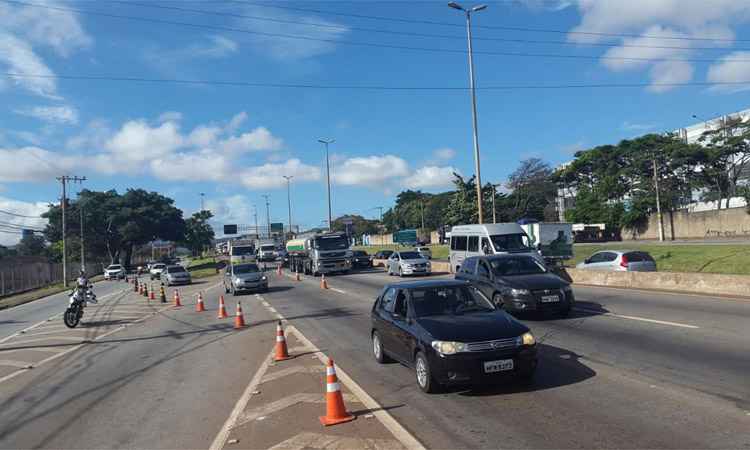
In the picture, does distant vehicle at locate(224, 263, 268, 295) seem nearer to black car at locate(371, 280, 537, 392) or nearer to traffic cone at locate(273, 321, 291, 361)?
traffic cone at locate(273, 321, 291, 361)

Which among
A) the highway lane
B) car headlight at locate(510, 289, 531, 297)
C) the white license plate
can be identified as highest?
car headlight at locate(510, 289, 531, 297)

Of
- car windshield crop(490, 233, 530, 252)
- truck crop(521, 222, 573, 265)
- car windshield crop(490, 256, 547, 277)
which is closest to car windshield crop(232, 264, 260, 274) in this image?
car windshield crop(490, 233, 530, 252)

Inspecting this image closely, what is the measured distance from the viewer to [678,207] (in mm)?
73500

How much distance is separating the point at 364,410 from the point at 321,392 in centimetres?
125

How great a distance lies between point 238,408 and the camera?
7.53 meters

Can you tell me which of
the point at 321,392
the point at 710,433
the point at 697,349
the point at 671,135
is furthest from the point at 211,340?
the point at 671,135

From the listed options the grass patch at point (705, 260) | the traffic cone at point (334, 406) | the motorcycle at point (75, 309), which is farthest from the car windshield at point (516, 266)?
the grass patch at point (705, 260)

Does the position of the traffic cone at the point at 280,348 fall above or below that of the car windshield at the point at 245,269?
below

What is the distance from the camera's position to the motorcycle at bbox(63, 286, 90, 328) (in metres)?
18.3

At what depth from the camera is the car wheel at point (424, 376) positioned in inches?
291

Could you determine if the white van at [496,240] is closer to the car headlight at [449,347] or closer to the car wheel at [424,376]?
the car wheel at [424,376]

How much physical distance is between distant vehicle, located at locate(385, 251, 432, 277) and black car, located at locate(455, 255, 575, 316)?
17687 mm

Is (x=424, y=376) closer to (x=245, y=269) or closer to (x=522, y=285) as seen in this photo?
(x=522, y=285)

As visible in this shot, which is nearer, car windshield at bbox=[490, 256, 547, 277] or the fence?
car windshield at bbox=[490, 256, 547, 277]
